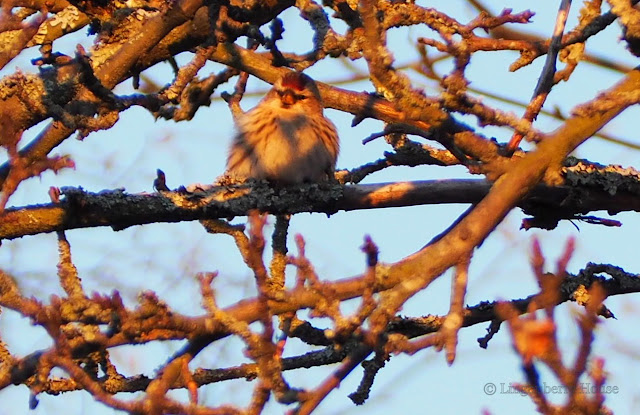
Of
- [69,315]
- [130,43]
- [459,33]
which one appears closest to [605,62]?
[459,33]

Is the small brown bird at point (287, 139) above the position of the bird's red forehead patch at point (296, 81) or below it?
below

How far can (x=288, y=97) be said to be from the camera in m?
6.00

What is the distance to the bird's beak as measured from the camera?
19.5ft

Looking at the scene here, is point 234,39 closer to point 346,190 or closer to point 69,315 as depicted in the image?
point 346,190

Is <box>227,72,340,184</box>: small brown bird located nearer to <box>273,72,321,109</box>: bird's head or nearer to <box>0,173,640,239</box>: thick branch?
<box>273,72,321,109</box>: bird's head

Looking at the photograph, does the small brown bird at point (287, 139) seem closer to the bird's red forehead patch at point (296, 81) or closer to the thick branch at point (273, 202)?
the bird's red forehead patch at point (296, 81)

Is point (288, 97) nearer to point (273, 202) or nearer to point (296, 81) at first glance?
point (296, 81)

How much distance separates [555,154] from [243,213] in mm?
1203

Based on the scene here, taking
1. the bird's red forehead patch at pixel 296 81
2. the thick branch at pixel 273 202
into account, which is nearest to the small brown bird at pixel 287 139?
the bird's red forehead patch at pixel 296 81

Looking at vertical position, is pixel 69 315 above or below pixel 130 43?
below

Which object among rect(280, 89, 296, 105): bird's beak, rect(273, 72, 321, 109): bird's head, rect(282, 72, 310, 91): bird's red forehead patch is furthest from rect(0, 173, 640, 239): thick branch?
rect(280, 89, 296, 105): bird's beak

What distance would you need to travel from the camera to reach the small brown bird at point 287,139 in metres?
5.35

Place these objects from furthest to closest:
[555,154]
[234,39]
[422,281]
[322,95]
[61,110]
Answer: [322,95], [234,39], [61,110], [555,154], [422,281]

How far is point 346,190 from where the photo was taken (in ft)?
13.2
